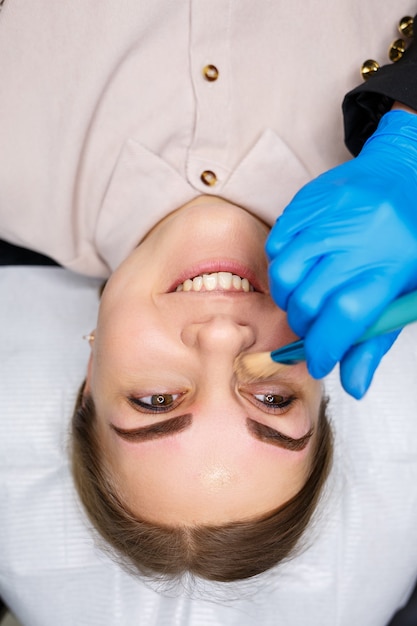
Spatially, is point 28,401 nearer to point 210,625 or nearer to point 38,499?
point 38,499

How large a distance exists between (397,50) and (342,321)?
24.8 inches

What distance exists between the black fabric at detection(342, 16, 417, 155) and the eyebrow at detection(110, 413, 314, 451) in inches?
21.4

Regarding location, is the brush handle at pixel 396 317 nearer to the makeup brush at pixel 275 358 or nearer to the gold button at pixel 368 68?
the makeup brush at pixel 275 358

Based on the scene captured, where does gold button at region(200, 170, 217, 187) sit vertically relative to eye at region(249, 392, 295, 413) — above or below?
above

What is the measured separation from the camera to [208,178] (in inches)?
50.3

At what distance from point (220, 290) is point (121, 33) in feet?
1.59

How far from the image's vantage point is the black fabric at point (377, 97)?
1181 mm

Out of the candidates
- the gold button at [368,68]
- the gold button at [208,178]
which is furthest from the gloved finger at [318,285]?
the gold button at [368,68]

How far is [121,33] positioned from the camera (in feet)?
4.11

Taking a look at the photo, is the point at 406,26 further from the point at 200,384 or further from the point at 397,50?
the point at 200,384

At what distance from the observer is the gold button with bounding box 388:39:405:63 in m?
1.33

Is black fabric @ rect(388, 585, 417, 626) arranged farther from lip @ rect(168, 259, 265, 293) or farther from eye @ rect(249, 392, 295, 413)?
lip @ rect(168, 259, 265, 293)

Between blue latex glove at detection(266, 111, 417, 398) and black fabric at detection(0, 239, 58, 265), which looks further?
black fabric at detection(0, 239, 58, 265)

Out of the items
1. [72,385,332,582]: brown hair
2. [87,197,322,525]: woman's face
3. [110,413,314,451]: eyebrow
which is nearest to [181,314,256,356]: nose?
[87,197,322,525]: woman's face
